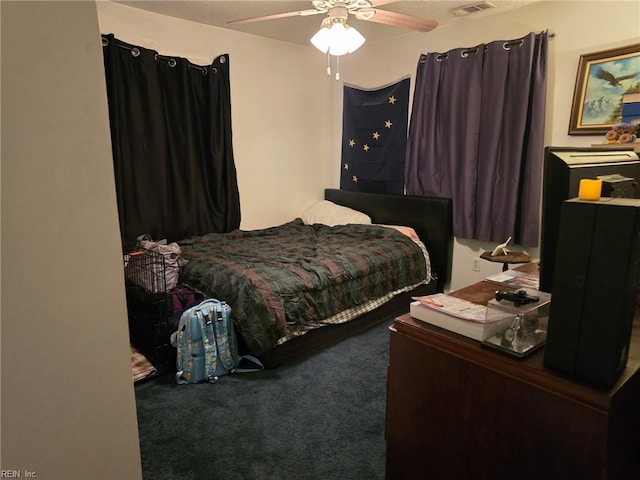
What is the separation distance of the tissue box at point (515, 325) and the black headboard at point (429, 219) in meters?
2.75

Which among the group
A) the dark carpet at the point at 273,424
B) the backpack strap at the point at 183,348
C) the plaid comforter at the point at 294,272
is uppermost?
the plaid comforter at the point at 294,272

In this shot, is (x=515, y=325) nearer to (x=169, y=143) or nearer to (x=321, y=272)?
(x=321, y=272)

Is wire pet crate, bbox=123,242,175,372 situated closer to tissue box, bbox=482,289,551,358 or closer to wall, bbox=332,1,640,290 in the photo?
tissue box, bbox=482,289,551,358

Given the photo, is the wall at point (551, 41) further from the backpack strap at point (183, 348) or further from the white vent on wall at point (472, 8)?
the backpack strap at point (183, 348)

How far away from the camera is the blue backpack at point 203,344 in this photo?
245 centimetres

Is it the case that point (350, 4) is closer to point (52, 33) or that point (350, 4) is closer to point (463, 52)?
point (463, 52)

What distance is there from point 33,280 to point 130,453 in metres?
0.40

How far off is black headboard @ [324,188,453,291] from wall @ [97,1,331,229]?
0.94 metres

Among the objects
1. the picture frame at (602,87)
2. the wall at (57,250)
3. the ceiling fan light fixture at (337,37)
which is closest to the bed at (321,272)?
the picture frame at (602,87)

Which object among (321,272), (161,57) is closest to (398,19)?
(321,272)

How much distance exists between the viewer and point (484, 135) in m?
3.49

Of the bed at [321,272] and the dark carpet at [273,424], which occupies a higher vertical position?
the bed at [321,272]

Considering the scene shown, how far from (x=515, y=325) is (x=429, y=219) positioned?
2892mm

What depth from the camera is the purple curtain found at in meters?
3.23
